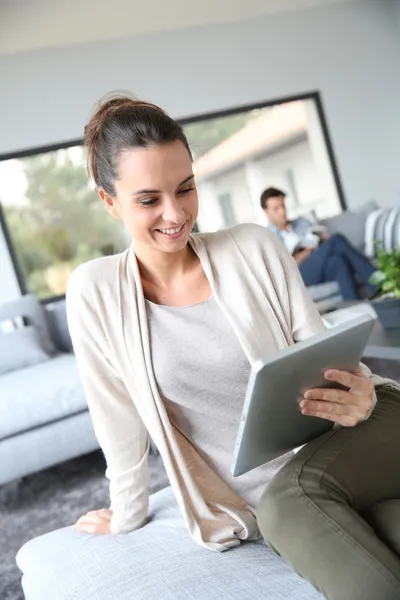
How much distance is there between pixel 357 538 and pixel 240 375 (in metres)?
0.41

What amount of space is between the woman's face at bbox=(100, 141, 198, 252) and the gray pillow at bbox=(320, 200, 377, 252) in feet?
14.2

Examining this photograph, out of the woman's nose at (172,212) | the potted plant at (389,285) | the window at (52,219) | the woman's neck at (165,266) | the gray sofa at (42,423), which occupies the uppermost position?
the window at (52,219)

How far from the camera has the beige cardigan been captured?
1.26 m

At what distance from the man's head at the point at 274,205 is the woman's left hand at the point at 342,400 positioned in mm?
4188

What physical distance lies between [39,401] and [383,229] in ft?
10.1

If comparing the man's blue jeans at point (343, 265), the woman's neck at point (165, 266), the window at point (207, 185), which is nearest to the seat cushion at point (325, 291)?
the man's blue jeans at point (343, 265)

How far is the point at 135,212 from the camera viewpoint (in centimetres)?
124

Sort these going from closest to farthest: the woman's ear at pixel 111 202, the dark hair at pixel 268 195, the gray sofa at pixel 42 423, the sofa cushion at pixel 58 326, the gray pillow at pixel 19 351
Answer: the woman's ear at pixel 111 202 → the gray sofa at pixel 42 423 → the gray pillow at pixel 19 351 → the sofa cushion at pixel 58 326 → the dark hair at pixel 268 195

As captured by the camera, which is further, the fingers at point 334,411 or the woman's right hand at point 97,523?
the woman's right hand at point 97,523

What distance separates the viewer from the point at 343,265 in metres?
4.64

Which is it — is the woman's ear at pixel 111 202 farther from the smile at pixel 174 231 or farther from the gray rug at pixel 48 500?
the gray rug at pixel 48 500

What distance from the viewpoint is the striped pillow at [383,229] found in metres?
4.93

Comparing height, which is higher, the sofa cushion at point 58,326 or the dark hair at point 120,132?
the dark hair at point 120,132

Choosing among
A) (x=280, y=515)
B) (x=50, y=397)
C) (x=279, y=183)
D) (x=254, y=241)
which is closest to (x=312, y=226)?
(x=279, y=183)
